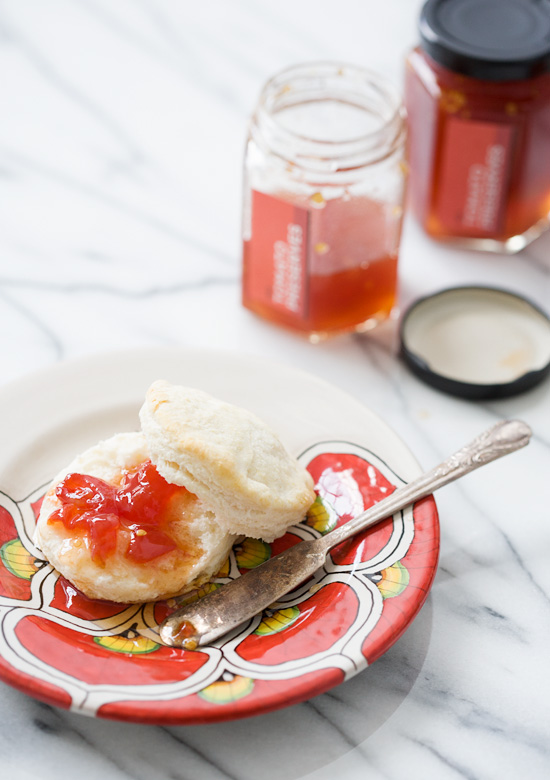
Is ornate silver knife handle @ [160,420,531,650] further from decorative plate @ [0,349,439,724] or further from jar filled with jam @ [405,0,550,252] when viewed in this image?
jar filled with jam @ [405,0,550,252]

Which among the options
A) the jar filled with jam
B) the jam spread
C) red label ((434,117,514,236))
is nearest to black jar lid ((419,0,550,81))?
the jar filled with jam

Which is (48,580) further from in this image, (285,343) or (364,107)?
(364,107)

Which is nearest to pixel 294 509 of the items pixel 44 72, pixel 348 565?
pixel 348 565

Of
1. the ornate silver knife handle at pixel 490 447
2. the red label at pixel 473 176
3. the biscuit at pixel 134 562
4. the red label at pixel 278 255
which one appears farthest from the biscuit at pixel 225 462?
the red label at pixel 473 176

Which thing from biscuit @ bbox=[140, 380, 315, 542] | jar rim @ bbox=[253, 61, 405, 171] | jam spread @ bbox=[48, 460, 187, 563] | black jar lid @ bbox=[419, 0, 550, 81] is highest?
black jar lid @ bbox=[419, 0, 550, 81]

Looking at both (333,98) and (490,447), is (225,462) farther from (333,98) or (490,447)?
(333,98)

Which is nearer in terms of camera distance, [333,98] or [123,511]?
[123,511]

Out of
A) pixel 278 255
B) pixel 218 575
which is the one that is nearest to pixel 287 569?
pixel 218 575
